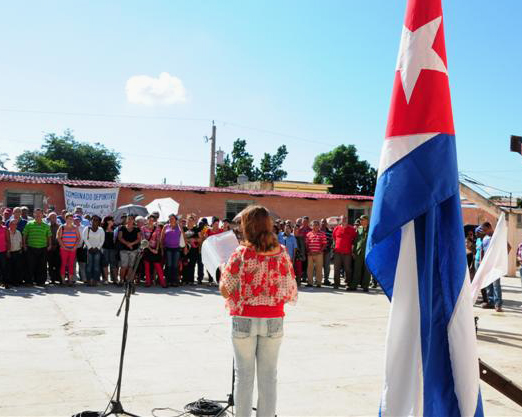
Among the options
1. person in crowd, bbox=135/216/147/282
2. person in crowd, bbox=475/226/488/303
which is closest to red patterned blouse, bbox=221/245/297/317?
person in crowd, bbox=475/226/488/303

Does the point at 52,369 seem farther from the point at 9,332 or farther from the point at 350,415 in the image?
the point at 350,415

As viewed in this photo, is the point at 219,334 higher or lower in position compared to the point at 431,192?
lower

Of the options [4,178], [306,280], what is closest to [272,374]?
[306,280]

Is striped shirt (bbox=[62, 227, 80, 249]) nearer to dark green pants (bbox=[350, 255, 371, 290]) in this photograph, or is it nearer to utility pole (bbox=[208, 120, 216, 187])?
dark green pants (bbox=[350, 255, 371, 290])

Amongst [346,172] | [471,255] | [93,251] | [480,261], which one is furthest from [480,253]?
[346,172]

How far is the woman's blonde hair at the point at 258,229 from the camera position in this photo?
3.74m

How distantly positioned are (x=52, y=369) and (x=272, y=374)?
10.4 ft

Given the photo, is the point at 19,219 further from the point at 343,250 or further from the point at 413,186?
the point at 413,186

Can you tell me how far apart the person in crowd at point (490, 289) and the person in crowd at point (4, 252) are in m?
10.8

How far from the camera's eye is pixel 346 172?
57.2 meters

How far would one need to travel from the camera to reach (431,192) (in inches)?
120

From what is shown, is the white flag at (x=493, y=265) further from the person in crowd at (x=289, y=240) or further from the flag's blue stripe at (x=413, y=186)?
the person in crowd at (x=289, y=240)

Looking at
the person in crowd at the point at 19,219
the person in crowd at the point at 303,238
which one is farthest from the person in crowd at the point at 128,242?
the person in crowd at the point at 303,238

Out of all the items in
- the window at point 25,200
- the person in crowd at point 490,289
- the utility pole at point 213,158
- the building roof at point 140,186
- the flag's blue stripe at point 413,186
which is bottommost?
the person in crowd at point 490,289
